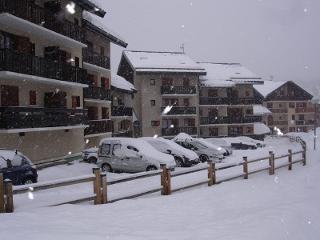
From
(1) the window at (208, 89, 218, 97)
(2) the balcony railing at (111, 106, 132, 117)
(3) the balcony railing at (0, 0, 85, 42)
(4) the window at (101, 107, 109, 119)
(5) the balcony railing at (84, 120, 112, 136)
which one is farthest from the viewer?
(1) the window at (208, 89, 218, 97)

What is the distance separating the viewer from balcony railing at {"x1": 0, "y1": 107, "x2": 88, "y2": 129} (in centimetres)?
1884

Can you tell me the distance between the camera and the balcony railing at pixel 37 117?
18.8 metres

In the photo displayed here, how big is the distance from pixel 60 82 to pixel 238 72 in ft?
121

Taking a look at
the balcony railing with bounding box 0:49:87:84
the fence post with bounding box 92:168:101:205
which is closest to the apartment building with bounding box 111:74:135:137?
A: the balcony railing with bounding box 0:49:87:84

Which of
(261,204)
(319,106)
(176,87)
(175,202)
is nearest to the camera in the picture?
(175,202)

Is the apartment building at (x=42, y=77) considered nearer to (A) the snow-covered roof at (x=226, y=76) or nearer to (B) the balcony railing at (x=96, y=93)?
(B) the balcony railing at (x=96, y=93)

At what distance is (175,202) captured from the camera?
35.6 feet

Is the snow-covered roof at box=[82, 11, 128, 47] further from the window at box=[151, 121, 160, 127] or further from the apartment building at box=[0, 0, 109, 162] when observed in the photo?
the window at box=[151, 121, 160, 127]

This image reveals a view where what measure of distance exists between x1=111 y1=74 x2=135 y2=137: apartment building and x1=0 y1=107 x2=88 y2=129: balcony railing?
469 inches

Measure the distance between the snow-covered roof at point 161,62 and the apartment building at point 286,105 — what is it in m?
25.5

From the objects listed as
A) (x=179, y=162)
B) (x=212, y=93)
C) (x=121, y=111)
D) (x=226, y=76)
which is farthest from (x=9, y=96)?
(x=226, y=76)

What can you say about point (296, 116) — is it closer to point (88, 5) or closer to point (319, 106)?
point (319, 106)

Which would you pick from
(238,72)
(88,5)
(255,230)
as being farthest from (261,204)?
(238,72)

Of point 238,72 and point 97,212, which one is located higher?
point 238,72
